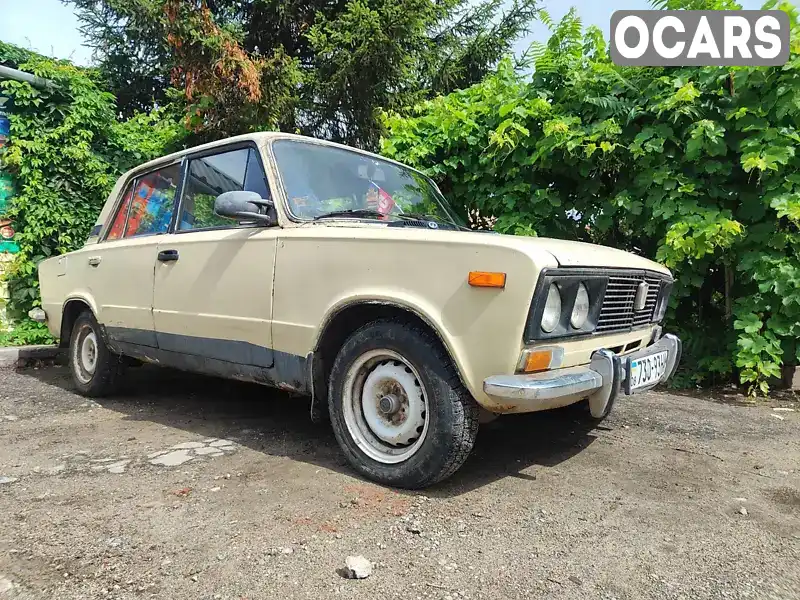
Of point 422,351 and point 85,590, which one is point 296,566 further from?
point 422,351

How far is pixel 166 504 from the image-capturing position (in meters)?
2.60

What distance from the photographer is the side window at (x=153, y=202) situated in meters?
4.21

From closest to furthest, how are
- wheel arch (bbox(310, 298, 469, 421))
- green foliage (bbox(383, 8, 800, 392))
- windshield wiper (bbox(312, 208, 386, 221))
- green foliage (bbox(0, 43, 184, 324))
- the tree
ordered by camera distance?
wheel arch (bbox(310, 298, 469, 421)) → windshield wiper (bbox(312, 208, 386, 221)) → green foliage (bbox(383, 8, 800, 392)) → green foliage (bbox(0, 43, 184, 324)) → the tree

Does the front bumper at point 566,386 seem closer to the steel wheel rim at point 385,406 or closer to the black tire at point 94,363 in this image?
the steel wheel rim at point 385,406

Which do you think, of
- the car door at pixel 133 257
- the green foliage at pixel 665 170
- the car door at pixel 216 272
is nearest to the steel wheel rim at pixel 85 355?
the car door at pixel 133 257

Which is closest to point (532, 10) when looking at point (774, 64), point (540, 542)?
point (774, 64)

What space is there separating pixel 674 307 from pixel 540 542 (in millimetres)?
3479

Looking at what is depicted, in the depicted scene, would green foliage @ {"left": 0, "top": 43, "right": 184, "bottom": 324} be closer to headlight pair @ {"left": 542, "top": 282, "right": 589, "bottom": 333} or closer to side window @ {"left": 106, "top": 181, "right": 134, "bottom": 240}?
side window @ {"left": 106, "top": 181, "right": 134, "bottom": 240}

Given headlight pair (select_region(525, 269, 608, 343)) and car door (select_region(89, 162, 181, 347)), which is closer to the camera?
headlight pair (select_region(525, 269, 608, 343))

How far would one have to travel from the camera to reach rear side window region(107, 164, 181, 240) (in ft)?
13.9

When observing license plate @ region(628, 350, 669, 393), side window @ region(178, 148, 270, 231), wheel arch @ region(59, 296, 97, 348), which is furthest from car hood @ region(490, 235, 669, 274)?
wheel arch @ region(59, 296, 97, 348)

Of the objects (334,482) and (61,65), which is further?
(61,65)

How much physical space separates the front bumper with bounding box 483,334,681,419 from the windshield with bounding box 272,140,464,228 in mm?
1345

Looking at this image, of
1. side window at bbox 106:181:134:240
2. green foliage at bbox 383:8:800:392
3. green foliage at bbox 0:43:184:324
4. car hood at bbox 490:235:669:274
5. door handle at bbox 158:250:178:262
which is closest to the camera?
car hood at bbox 490:235:669:274
